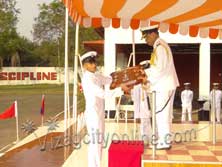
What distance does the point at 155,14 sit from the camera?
7.11 meters

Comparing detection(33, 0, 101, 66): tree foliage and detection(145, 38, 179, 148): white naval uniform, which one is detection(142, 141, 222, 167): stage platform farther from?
detection(33, 0, 101, 66): tree foliage

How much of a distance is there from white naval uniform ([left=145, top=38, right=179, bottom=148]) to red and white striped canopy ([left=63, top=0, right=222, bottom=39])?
651 millimetres

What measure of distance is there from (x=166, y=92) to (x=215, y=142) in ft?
4.63

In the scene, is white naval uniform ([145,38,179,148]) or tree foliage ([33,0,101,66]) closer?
white naval uniform ([145,38,179,148])

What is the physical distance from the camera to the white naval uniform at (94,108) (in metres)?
5.95

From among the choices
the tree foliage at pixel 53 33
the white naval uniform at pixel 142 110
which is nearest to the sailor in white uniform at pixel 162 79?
the white naval uniform at pixel 142 110

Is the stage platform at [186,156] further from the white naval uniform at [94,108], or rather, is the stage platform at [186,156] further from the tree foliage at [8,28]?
the tree foliage at [8,28]

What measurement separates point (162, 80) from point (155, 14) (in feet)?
5.07

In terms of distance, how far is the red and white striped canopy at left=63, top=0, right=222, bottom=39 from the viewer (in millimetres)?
6078

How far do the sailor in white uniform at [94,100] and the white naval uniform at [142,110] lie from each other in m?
1.43

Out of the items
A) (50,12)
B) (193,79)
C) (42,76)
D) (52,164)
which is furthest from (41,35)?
(52,164)

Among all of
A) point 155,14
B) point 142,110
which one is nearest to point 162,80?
point 155,14

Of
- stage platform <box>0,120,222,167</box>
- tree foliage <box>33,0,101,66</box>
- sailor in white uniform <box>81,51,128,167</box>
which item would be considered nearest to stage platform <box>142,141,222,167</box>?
stage platform <box>0,120,222,167</box>

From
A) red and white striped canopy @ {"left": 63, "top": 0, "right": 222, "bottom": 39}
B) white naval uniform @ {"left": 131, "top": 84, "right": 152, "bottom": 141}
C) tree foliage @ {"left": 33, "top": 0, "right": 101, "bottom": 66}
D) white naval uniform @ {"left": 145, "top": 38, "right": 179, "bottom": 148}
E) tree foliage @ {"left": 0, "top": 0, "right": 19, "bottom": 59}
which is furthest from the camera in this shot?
tree foliage @ {"left": 0, "top": 0, "right": 19, "bottom": 59}
